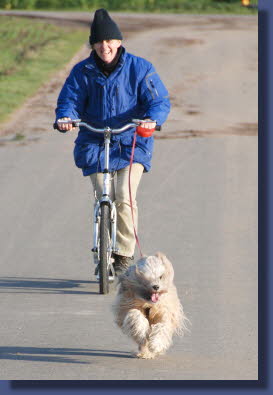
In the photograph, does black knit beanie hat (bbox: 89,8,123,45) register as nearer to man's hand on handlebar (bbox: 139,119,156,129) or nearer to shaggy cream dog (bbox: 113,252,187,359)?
man's hand on handlebar (bbox: 139,119,156,129)

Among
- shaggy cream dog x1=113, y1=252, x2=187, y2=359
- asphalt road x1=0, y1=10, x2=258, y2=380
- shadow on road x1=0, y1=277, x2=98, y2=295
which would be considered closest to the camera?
shaggy cream dog x1=113, y1=252, x2=187, y2=359

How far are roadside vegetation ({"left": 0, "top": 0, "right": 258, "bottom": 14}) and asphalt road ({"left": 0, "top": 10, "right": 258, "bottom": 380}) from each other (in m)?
10.5

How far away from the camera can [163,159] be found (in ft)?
47.2

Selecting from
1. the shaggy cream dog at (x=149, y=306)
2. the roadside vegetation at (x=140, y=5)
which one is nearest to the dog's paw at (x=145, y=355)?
the shaggy cream dog at (x=149, y=306)

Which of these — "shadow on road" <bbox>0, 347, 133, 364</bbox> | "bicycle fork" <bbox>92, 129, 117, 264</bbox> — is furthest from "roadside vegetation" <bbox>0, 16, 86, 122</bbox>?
"shadow on road" <bbox>0, 347, 133, 364</bbox>

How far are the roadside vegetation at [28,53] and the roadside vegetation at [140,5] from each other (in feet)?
17.3

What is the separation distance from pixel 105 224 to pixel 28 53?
14.1 m

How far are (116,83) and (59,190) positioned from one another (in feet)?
13.8

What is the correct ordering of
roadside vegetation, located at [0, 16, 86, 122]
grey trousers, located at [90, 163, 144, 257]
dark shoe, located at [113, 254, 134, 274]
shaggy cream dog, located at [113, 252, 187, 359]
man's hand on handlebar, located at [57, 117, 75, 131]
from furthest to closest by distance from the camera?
roadside vegetation, located at [0, 16, 86, 122] → dark shoe, located at [113, 254, 134, 274] → grey trousers, located at [90, 163, 144, 257] → man's hand on handlebar, located at [57, 117, 75, 131] → shaggy cream dog, located at [113, 252, 187, 359]

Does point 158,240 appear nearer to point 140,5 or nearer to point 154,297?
point 154,297

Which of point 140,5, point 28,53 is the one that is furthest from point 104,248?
point 140,5

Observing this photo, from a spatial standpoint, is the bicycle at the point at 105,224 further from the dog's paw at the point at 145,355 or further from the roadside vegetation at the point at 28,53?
the roadside vegetation at the point at 28,53

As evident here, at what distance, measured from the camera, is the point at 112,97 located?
28.6 ft

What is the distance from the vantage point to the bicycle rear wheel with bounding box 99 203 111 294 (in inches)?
337
